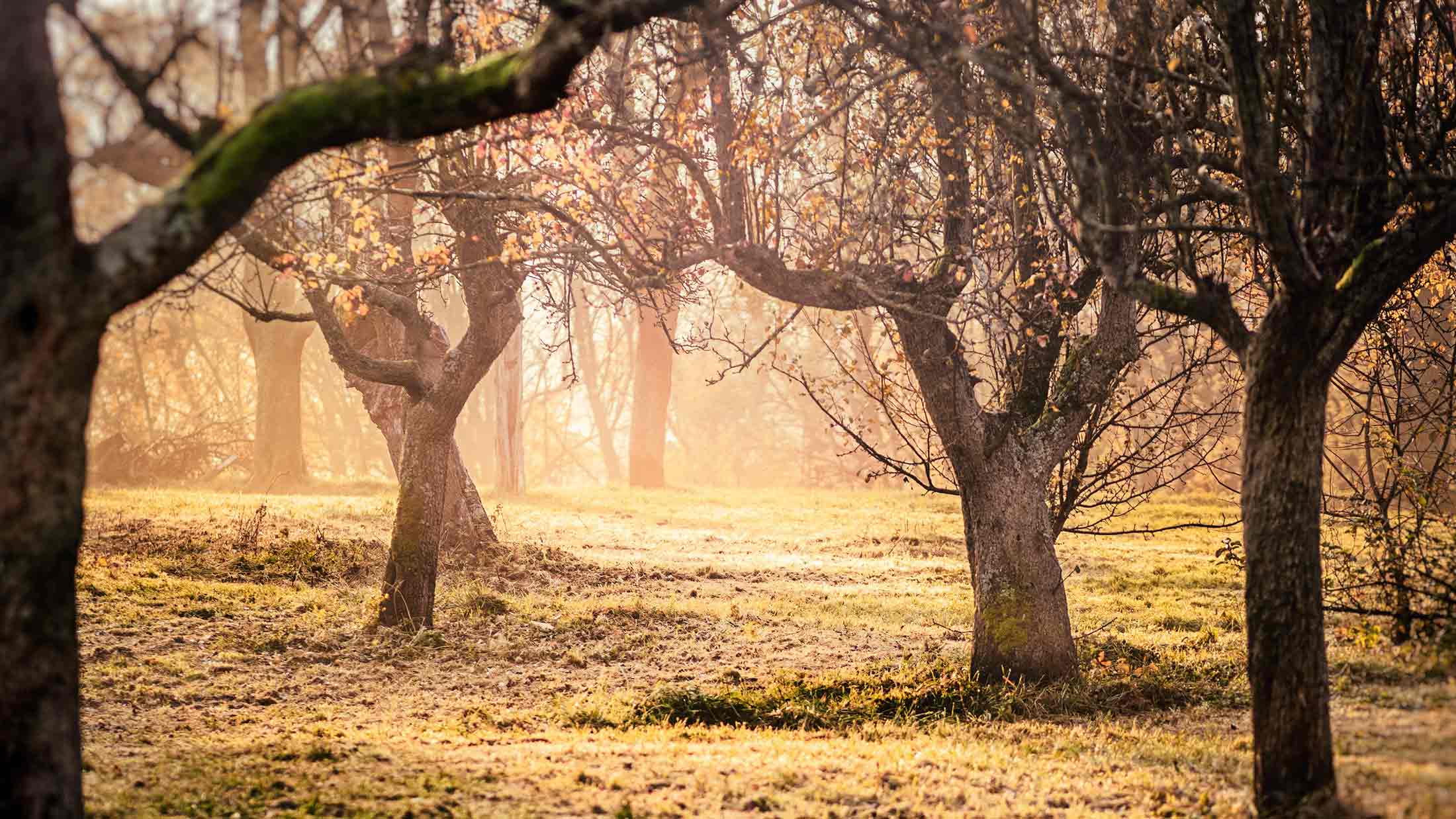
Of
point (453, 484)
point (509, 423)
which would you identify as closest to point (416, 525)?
point (453, 484)

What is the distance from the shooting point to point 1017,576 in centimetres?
891

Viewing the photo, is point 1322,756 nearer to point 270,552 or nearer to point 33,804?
point 33,804

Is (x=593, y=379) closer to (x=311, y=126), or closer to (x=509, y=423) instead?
(x=509, y=423)

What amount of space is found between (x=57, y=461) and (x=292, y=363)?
21244 millimetres

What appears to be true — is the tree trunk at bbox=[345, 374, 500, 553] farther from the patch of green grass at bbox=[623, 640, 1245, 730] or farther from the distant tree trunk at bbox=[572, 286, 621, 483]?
the distant tree trunk at bbox=[572, 286, 621, 483]

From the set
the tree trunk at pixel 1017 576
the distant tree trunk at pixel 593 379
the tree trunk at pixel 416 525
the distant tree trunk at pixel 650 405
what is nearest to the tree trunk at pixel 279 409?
the distant tree trunk at pixel 650 405

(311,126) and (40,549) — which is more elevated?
(311,126)

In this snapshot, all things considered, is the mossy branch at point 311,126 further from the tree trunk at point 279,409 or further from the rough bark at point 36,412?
the tree trunk at point 279,409

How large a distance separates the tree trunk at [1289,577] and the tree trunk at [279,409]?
2155 cm

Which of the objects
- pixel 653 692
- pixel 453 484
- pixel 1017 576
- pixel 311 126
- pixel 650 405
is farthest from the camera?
pixel 650 405

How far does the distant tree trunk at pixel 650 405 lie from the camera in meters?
30.5

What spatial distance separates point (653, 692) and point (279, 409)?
17697 mm

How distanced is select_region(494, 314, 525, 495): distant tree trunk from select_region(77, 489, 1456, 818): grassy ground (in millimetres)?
7488

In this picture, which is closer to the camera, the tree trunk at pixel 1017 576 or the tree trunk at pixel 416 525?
the tree trunk at pixel 1017 576
